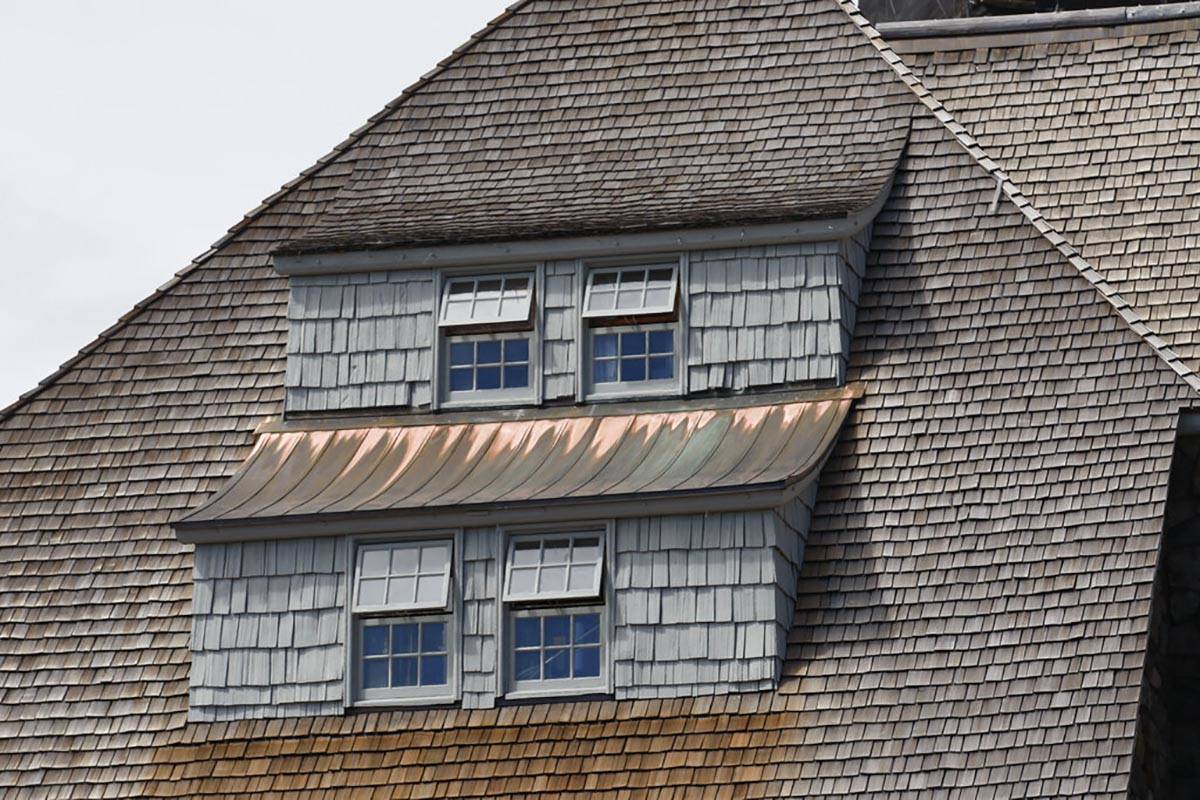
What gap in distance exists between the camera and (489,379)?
2377 cm

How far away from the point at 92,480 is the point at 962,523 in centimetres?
690

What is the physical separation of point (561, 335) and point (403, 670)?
2.90m

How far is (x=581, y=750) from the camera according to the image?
71.4 feet

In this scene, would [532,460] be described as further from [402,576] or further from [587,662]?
[587,662]

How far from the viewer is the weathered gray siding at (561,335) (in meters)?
23.5

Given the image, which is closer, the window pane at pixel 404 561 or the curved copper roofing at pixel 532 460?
the curved copper roofing at pixel 532 460

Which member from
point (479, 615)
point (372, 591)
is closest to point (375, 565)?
point (372, 591)

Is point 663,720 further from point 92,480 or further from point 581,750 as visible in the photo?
point 92,480

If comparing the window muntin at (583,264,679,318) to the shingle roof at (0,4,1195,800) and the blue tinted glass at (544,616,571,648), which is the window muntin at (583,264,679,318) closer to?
the shingle roof at (0,4,1195,800)

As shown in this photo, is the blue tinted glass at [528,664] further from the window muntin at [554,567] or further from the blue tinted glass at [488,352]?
the blue tinted glass at [488,352]

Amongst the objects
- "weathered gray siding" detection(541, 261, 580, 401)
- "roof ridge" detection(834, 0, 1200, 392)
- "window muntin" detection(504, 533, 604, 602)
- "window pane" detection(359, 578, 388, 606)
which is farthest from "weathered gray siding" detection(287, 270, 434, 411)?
"roof ridge" detection(834, 0, 1200, 392)

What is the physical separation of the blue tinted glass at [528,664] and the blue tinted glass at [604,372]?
2384 millimetres

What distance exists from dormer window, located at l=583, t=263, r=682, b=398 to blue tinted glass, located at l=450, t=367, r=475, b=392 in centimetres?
94

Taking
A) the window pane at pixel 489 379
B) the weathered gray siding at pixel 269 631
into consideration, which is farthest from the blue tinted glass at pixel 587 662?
the window pane at pixel 489 379
